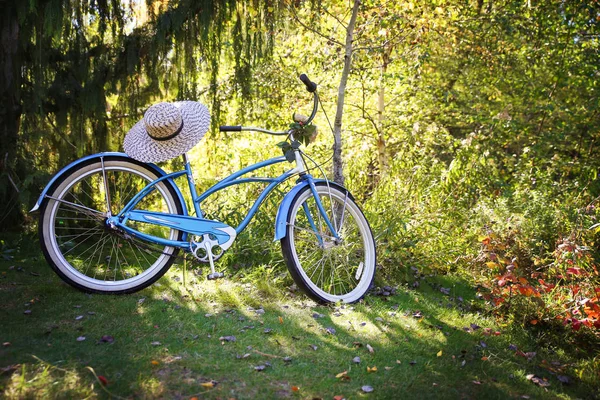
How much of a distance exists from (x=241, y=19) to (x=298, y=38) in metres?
2.48

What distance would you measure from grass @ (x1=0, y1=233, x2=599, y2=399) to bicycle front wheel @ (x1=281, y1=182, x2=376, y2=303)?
167 millimetres

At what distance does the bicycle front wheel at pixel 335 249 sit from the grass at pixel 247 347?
0.17 m

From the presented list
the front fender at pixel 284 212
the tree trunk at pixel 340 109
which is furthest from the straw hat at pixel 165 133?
the tree trunk at pixel 340 109

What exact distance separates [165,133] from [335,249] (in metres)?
1.37

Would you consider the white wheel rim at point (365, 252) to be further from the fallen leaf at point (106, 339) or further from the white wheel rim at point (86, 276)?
the fallen leaf at point (106, 339)

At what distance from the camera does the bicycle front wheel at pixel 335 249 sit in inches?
137

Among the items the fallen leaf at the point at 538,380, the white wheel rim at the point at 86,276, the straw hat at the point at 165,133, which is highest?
the straw hat at the point at 165,133

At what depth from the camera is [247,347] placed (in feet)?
9.00

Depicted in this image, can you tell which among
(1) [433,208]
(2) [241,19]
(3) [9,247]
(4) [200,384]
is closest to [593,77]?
(1) [433,208]

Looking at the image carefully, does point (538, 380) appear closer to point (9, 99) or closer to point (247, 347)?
point (247, 347)

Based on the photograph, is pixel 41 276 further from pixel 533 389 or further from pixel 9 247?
pixel 533 389

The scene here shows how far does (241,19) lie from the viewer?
14.4ft

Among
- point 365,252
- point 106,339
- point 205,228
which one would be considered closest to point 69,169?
point 205,228

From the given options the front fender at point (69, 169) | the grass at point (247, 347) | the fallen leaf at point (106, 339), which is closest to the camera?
the grass at point (247, 347)
